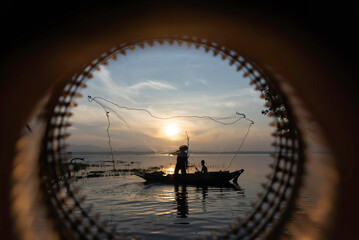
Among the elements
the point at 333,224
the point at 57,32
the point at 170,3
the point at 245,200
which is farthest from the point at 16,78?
the point at 245,200

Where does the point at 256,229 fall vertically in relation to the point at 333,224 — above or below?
below

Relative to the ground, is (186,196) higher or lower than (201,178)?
lower

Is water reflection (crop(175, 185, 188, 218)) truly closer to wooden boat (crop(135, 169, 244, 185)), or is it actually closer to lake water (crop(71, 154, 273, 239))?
lake water (crop(71, 154, 273, 239))

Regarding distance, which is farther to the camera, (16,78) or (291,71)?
(291,71)

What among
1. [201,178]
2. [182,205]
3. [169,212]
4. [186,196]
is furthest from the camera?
[201,178]

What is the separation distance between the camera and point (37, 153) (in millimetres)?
4934

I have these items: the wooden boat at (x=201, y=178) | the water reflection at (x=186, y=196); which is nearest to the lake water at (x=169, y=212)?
the water reflection at (x=186, y=196)

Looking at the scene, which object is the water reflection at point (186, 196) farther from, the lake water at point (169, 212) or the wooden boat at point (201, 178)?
the wooden boat at point (201, 178)

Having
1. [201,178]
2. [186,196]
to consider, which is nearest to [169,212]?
[186,196]

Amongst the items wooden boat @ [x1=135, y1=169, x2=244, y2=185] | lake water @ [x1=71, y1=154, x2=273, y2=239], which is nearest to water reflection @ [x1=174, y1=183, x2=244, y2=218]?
lake water @ [x1=71, y1=154, x2=273, y2=239]

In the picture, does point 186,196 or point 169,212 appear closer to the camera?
point 169,212

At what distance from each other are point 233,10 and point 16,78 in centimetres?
250

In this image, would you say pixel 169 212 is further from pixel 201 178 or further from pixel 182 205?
pixel 201 178

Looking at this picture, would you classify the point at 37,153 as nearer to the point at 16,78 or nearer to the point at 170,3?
the point at 16,78
